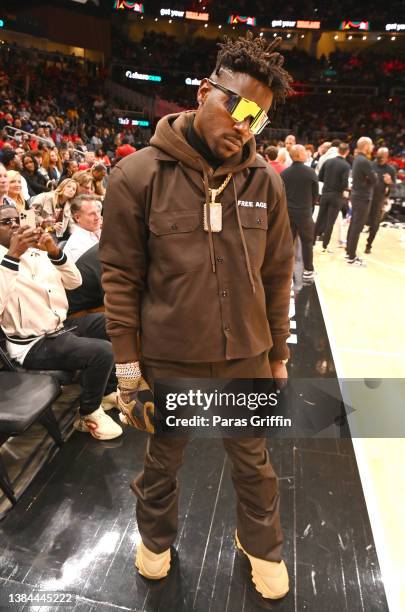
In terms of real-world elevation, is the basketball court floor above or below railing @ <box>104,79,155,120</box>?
below

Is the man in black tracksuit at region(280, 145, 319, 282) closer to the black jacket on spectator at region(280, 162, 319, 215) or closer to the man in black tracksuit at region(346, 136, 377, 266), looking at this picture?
the black jacket on spectator at region(280, 162, 319, 215)

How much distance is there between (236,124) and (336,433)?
207 cm

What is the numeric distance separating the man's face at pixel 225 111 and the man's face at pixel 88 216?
187 cm

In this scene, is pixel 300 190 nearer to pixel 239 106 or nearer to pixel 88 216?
pixel 88 216

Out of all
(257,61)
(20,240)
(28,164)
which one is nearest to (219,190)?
(257,61)

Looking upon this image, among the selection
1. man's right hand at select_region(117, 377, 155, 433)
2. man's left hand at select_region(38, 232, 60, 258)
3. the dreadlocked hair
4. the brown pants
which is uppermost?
the dreadlocked hair

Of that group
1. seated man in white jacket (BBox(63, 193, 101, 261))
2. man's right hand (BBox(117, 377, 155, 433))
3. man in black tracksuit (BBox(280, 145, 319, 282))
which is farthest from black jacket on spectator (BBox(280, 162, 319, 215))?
man's right hand (BBox(117, 377, 155, 433))

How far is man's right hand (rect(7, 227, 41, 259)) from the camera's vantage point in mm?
2143

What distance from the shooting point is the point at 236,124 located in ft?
4.14

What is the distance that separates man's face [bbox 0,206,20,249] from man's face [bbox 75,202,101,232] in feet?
2.42

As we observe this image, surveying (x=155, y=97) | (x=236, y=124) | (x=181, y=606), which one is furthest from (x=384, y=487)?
(x=155, y=97)

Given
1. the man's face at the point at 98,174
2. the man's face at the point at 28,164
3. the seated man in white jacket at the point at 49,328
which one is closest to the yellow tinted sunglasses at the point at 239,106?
the seated man in white jacket at the point at 49,328

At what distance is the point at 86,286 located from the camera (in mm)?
2885

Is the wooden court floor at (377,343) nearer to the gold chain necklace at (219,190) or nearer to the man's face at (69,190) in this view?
the gold chain necklace at (219,190)
